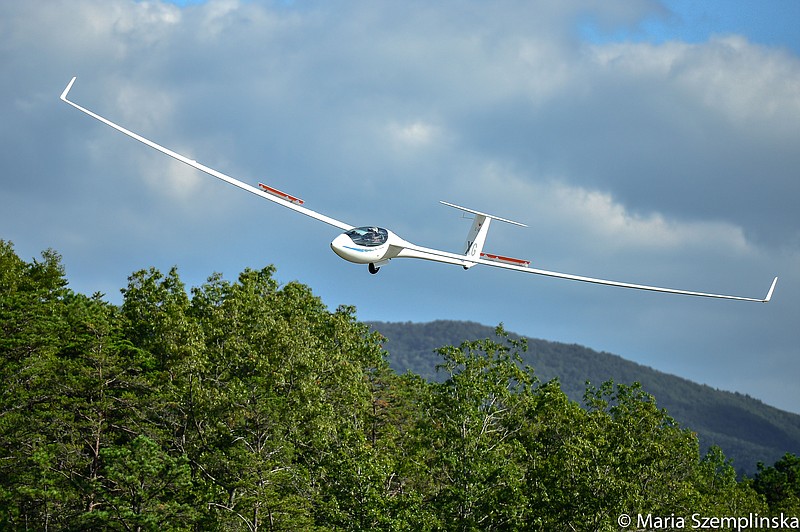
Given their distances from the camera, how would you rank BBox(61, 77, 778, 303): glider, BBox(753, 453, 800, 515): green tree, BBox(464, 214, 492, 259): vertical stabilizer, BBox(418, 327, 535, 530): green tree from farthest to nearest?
1. BBox(753, 453, 800, 515): green tree
2. BBox(464, 214, 492, 259): vertical stabilizer
3. BBox(418, 327, 535, 530): green tree
4. BBox(61, 77, 778, 303): glider

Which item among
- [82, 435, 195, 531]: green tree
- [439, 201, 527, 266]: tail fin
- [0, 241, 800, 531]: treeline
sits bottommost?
[82, 435, 195, 531]: green tree

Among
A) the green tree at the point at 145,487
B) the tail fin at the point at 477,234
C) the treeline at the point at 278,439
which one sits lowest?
the green tree at the point at 145,487

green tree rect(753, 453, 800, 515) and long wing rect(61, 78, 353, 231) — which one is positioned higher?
green tree rect(753, 453, 800, 515)

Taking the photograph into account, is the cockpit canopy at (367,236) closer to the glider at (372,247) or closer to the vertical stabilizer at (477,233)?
the glider at (372,247)

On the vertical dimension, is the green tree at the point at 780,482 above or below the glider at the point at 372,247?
above

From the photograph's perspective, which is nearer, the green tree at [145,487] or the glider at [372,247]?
the glider at [372,247]

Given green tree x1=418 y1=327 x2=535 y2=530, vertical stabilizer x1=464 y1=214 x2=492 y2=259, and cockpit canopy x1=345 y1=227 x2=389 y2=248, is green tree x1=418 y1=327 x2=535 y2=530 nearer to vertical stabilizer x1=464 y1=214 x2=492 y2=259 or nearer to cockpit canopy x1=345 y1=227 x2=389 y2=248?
vertical stabilizer x1=464 y1=214 x2=492 y2=259

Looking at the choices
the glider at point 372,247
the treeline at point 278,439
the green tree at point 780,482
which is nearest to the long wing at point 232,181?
the glider at point 372,247

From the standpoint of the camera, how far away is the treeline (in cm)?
4959

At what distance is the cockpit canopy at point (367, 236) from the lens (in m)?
32.4

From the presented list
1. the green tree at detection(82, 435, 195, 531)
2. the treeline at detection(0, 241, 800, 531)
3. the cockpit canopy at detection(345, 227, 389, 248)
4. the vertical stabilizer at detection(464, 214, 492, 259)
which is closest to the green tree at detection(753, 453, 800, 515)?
the treeline at detection(0, 241, 800, 531)

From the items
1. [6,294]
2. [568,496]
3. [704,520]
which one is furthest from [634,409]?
[6,294]

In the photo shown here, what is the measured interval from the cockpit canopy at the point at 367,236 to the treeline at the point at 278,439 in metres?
20.3

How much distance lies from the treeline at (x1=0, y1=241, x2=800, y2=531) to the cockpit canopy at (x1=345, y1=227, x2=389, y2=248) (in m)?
20.3
